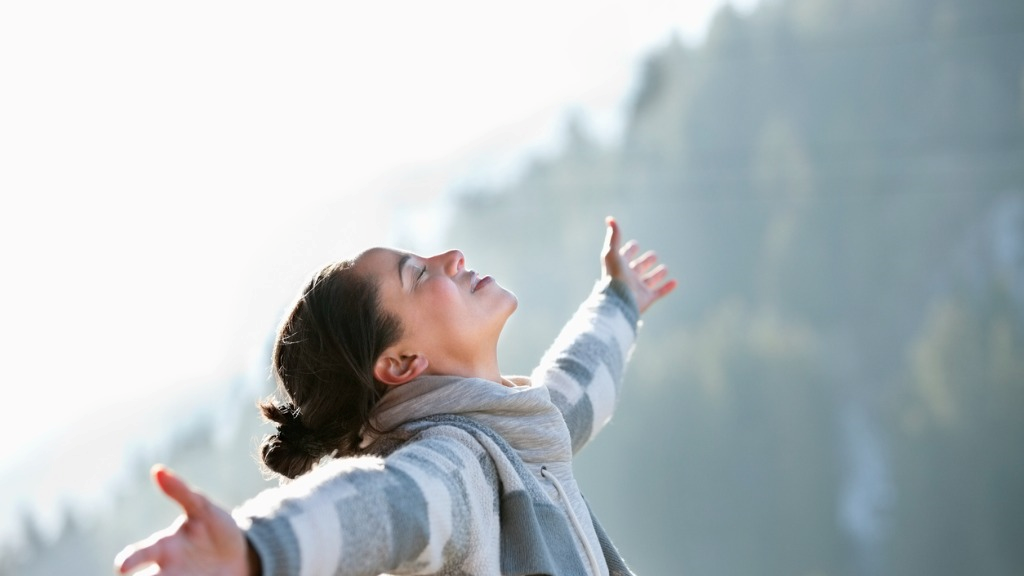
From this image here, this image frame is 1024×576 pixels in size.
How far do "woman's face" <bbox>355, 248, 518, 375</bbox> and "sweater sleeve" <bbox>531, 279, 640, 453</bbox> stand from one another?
19 centimetres

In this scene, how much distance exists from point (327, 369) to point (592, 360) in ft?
1.07

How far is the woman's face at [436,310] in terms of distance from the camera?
84 cm

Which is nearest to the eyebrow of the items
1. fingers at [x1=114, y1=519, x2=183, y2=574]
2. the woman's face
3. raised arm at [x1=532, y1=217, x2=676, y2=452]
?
the woman's face

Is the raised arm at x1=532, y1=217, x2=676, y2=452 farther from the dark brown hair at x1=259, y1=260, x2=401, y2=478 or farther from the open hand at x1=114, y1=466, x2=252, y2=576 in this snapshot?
the open hand at x1=114, y1=466, x2=252, y2=576

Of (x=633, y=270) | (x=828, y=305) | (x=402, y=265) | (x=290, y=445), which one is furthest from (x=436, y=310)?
(x=828, y=305)

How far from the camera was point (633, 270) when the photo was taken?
123 centimetres

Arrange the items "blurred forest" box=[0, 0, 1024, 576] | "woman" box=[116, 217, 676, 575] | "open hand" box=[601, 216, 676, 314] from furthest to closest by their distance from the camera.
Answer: "blurred forest" box=[0, 0, 1024, 576] < "open hand" box=[601, 216, 676, 314] < "woman" box=[116, 217, 676, 575]

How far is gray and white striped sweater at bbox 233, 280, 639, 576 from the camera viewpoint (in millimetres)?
590

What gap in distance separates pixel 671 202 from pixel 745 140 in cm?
19

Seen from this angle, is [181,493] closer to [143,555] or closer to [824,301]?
[143,555]

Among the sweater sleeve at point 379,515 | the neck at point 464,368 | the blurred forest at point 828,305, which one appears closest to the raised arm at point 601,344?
the neck at point 464,368

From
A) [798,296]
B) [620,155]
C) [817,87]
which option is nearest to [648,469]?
[798,296]

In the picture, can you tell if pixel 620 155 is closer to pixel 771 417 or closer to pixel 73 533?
pixel 771 417

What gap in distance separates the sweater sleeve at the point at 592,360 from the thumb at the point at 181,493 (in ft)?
1.67
